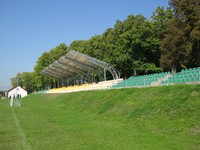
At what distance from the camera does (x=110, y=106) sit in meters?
21.8

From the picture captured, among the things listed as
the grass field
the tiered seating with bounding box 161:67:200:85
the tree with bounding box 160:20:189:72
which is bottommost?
the grass field

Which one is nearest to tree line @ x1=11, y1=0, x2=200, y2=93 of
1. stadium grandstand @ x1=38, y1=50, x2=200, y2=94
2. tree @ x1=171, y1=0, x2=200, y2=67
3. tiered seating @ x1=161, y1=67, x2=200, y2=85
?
tree @ x1=171, y1=0, x2=200, y2=67

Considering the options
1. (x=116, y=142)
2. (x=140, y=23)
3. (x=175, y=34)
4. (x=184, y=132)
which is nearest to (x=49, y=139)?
(x=116, y=142)

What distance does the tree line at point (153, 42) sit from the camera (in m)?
42.4

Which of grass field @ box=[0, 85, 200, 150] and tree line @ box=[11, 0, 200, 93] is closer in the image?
grass field @ box=[0, 85, 200, 150]

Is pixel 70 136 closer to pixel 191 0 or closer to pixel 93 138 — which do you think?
pixel 93 138

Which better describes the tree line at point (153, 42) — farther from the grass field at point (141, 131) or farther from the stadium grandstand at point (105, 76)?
the grass field at point (141, 131)

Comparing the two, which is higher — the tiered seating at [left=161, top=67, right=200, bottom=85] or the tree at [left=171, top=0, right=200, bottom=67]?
the tree at [left=171, top=0, right=200, bottom=67]

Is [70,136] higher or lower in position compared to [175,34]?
lower

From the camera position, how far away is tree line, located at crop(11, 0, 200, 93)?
139ft

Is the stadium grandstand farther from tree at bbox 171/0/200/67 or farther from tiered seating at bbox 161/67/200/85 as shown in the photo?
tree at bbox 171/0/200/67

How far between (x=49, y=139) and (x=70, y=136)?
0.93 m

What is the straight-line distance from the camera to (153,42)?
2143 inches

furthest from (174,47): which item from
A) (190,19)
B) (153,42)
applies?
(153,42)
